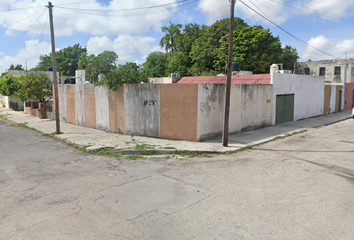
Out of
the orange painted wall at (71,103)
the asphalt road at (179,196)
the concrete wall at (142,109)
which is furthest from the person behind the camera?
the orange painted wall at (71,103)

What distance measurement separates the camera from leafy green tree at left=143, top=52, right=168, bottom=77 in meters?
57.0

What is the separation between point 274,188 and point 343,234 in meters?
2.23

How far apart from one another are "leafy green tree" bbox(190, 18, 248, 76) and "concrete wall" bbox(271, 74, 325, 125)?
17410 mm

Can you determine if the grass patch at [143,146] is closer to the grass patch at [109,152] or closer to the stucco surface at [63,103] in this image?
the grass patch at [109,152]

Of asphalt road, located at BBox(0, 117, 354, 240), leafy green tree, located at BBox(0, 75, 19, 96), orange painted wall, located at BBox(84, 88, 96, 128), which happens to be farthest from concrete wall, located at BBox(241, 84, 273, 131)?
leafy green tree, located at BBox(0, 75, 19, 96)

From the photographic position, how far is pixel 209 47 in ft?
128

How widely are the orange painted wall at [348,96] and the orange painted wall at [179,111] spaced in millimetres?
24014

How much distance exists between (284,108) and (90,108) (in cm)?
1283

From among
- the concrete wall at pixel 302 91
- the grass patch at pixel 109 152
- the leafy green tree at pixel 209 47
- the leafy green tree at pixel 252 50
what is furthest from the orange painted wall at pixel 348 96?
the grass patch at pixel 109 152

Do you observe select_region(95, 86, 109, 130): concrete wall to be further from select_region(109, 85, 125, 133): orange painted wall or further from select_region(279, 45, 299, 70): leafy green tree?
select_region(279, 45, 299, 70): leafy green tree

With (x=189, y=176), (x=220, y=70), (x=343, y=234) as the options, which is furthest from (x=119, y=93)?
(x=220, y=70)

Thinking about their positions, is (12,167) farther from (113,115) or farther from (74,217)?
(113,115)

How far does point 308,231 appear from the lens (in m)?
4.52

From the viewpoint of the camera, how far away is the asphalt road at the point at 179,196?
4617 mm
